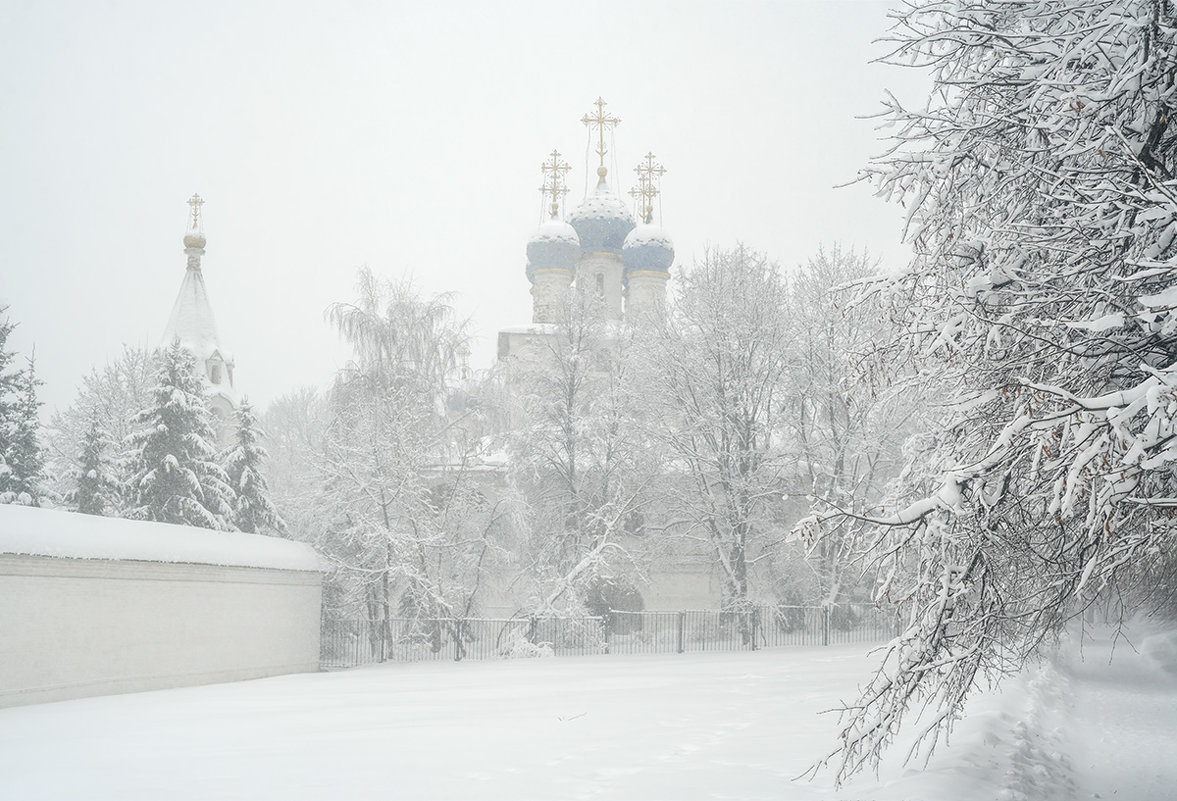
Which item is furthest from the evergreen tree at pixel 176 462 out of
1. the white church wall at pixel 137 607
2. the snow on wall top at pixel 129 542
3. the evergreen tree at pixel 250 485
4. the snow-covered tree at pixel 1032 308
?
the snow-covered tree at pixel 1032 308

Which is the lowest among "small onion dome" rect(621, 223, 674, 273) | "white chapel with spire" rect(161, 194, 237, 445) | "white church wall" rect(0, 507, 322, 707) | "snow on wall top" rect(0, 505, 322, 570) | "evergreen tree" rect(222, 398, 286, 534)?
"white church wall" rect(0, 507, 322, 707)

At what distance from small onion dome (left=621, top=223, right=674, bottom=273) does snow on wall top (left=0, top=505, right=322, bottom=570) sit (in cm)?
2479

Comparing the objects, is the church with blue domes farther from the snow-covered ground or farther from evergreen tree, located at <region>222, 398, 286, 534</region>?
the snow-covered ground

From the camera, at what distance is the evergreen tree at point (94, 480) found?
101 ft

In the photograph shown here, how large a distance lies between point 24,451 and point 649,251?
2534 cm

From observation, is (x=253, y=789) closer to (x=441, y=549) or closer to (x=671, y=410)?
(x=441, y=549)

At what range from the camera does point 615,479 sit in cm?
3119

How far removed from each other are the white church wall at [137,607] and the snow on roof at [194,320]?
1989cm

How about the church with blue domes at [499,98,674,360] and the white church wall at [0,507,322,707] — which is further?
the church with blue domes at [499,98,674,360]

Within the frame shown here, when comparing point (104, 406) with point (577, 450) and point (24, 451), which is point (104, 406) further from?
point (577, 450)

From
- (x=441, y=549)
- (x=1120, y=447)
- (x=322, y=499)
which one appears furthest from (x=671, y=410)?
(x=1120, y=447)

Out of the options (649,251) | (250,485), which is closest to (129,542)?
(250,485)

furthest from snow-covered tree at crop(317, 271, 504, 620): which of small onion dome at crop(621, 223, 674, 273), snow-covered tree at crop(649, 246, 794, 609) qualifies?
small onion dome at crop(621, 223, 674, 273)

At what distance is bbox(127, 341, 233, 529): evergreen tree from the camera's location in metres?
29.7
